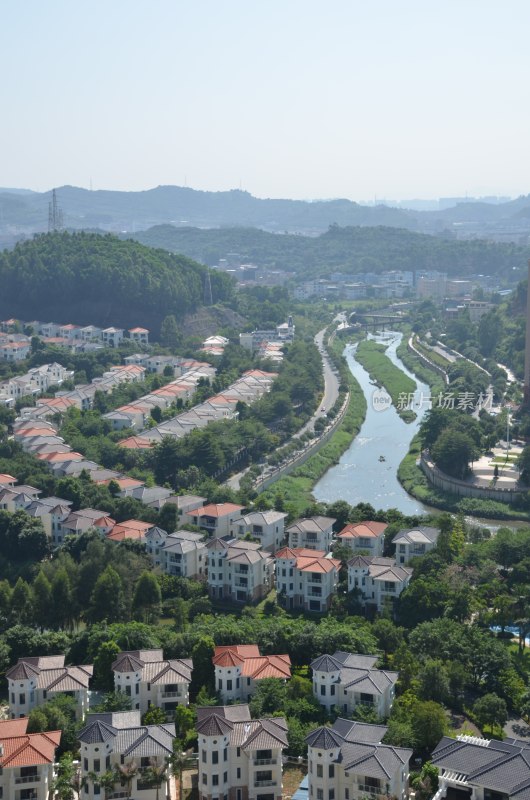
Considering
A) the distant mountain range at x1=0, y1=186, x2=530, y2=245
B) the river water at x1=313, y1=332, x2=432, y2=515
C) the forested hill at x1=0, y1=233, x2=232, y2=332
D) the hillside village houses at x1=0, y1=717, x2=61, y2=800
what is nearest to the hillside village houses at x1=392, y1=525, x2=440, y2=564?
the river water at x1=313, y1=332, x2=432, y2=515

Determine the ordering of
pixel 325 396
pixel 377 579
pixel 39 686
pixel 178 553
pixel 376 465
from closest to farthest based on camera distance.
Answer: pixel 39 686
pixel 377 579
pixel 178 553
pixel 376 465
pixel 325 396

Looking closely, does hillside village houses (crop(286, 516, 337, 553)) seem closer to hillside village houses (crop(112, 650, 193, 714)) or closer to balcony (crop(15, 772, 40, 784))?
hillside village houses (crop(112, 650, 193, 714))

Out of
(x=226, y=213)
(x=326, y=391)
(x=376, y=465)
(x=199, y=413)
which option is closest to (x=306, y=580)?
(x=376, y=465)

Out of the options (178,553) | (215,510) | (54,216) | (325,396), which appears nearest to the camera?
(178,553)

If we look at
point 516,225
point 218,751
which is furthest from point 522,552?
point 516,225

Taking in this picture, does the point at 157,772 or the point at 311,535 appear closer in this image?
the point at 157,772

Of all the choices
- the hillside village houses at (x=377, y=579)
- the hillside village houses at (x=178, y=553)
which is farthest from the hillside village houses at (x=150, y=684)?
the hillside village houses at (x=178, y=553)

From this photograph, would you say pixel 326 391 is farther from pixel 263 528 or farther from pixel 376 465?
pixel 263 528
